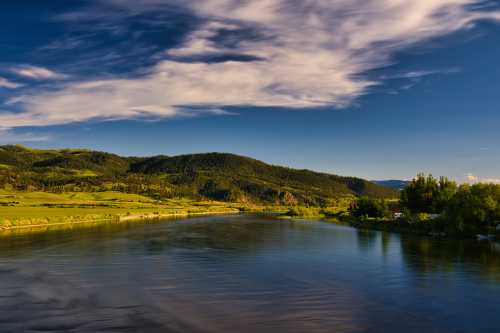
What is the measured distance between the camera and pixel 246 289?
34.3 m

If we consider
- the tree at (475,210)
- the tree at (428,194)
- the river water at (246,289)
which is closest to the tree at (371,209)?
the tree at (428,194)

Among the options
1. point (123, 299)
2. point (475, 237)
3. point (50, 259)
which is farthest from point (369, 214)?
point (123, 299)

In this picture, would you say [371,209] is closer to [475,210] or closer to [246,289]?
[475,210]

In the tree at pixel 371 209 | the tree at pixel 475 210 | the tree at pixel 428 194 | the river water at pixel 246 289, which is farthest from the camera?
the tree at pixel 371 209

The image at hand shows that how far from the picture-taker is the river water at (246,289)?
25406mm

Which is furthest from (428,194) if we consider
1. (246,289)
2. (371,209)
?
(246,289)

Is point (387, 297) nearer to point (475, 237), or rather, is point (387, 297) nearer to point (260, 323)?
point (260, 323)

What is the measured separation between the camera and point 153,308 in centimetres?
2828

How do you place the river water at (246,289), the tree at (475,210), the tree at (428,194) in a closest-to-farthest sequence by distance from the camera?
the river water at (246,289), the tree at (475,210), the tree at (428,194)

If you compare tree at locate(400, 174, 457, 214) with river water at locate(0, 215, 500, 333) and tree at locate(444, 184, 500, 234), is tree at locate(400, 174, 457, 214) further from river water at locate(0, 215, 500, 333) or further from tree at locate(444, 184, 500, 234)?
river water at locate(0, 215, 500, 333)

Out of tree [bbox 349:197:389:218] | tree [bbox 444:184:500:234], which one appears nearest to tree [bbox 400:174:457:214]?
tree [bbox 349:197:389:218]

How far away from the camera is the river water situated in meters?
25.4

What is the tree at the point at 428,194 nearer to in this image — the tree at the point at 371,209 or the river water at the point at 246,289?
the tree at the point at 371,209

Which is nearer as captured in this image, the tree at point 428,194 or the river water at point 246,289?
the river water at point 246,289
